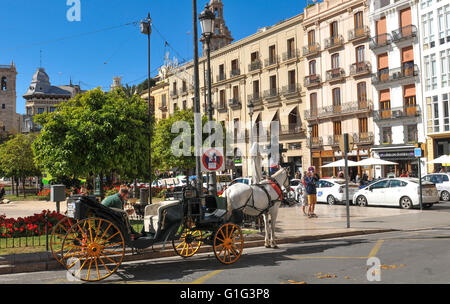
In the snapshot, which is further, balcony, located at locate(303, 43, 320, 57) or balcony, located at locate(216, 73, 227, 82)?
balcony, located at locate(216, 73, 227, 82)

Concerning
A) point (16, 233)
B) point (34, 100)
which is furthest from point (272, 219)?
point (34, 100)

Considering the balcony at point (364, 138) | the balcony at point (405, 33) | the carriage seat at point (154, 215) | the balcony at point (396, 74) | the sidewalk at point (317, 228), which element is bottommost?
the sidewalk at point (317, 228)

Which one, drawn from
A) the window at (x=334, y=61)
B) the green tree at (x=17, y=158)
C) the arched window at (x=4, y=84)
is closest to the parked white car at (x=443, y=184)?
the window at (x=334, y=61)

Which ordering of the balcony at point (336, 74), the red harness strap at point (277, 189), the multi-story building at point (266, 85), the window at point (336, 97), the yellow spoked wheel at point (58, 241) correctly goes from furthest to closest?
the multi-story building at point (266, 85)
the window at point (336, 97)
the balcony at point (336, 74)
the red harness strap at point (277, 189)
the yellow spoked wheel at point (58, 241)

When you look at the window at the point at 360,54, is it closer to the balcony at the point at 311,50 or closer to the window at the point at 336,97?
the window at the point at 336,97

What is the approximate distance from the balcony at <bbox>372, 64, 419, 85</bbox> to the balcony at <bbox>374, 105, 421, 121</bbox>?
232 cm

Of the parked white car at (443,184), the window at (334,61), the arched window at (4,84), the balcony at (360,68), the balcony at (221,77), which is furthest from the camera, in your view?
the arched window at (4,84)

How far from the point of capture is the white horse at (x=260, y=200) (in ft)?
30.8

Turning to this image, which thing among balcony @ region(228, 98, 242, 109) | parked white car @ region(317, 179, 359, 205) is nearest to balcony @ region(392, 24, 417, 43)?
parked white car @ region(317, 179, 359, 205)

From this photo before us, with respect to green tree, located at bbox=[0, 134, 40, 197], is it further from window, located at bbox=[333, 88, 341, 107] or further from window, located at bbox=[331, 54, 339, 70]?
window, located at bbox=[331, 54, 339, 70]

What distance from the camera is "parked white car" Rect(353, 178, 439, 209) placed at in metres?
18.5

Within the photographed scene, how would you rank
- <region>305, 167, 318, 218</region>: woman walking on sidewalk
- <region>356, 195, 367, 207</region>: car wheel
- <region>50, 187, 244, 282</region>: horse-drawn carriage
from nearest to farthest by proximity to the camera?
<region>50, 187, 244, 282</region>: horse-drawn carriage → <region>305, 167, 318, 218</region>: woman walking on sidewalk → <region>356, 195, 367, 207</region>: car wheel

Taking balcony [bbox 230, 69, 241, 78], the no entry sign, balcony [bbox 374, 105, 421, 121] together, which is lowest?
the no entry sign

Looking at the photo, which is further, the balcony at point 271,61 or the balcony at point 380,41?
the balcony at point 271,61
